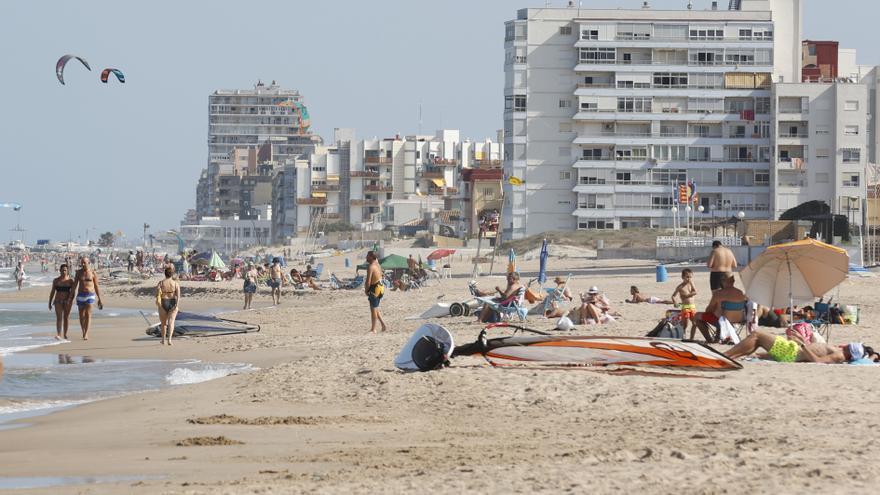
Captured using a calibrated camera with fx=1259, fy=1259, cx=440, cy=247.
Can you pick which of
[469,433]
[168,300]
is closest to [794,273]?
[469,433]

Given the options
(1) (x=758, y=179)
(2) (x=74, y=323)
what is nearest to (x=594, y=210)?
(1) (x=758, y=179)

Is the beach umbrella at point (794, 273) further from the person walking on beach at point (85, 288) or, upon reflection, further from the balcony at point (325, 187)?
the balcony at point (325, 187)

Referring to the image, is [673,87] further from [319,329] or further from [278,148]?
[278,148]

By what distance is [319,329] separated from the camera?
76.5 ft

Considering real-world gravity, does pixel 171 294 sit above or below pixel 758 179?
below

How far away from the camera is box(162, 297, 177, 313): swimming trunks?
18875mm

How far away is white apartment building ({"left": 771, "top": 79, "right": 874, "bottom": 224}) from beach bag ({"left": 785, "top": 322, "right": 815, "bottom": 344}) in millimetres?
56492

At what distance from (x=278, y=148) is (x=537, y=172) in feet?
392

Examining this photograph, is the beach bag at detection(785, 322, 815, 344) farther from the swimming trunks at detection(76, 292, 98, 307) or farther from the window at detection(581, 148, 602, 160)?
the window at detection(581, 148, 602, 160)

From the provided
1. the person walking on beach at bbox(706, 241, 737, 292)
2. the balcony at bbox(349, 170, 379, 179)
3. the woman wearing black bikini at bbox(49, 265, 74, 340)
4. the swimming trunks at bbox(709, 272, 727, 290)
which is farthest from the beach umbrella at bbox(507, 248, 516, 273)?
the balcony at bbox(349, 170, 379, 179)

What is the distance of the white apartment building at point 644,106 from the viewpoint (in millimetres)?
70438

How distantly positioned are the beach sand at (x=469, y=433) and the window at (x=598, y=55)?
2260 inches

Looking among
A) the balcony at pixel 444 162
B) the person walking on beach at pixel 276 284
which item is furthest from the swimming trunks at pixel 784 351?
the balcony at pixel 444 162

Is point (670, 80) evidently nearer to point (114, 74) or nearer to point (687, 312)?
point (114, 74)
